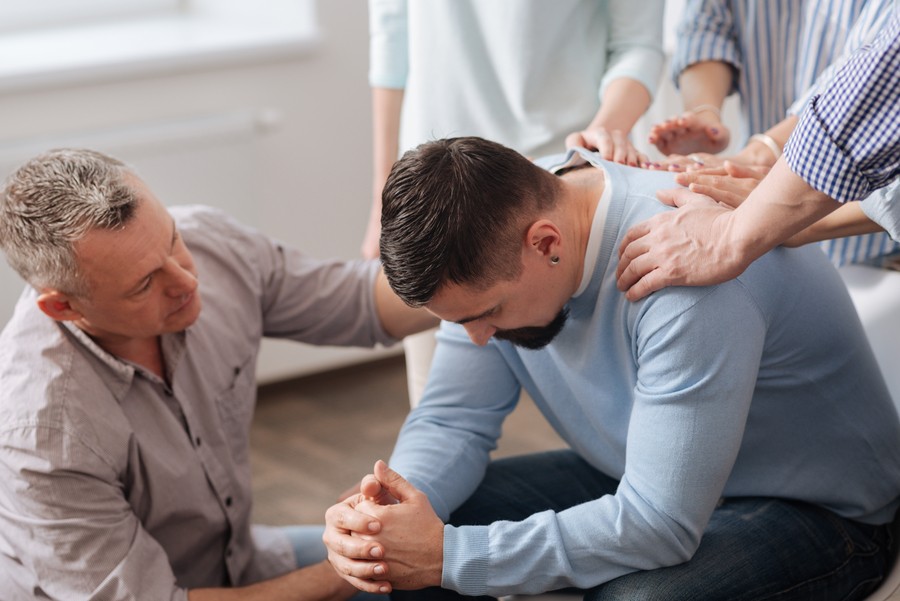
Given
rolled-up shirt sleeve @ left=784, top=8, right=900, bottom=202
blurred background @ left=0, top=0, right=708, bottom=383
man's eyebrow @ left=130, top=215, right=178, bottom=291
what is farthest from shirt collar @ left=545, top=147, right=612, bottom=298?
blurred background @ left=0, top=0, right=708, bottom=383

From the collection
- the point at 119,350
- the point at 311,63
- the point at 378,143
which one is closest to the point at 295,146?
the point at 311,63

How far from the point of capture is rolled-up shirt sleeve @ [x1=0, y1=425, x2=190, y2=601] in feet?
4.56

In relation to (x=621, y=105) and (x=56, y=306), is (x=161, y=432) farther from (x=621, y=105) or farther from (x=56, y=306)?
(x=621, y=105)

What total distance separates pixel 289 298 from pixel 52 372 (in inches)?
17.6

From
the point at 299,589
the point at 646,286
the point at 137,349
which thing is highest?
the point at 646,286

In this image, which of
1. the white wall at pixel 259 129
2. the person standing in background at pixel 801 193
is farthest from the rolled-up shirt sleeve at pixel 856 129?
the white wall at pixel 259 129

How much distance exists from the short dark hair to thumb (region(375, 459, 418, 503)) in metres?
0.23

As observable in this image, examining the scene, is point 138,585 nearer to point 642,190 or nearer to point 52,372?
point 52,372

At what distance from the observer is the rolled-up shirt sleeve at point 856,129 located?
110 centimetres

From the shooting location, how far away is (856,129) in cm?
112

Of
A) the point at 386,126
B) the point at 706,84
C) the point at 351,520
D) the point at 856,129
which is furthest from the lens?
the point at 386,126

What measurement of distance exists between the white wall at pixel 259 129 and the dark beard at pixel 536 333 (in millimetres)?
1659

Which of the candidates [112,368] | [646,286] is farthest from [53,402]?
[646,286]

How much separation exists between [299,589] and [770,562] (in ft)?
2.13
